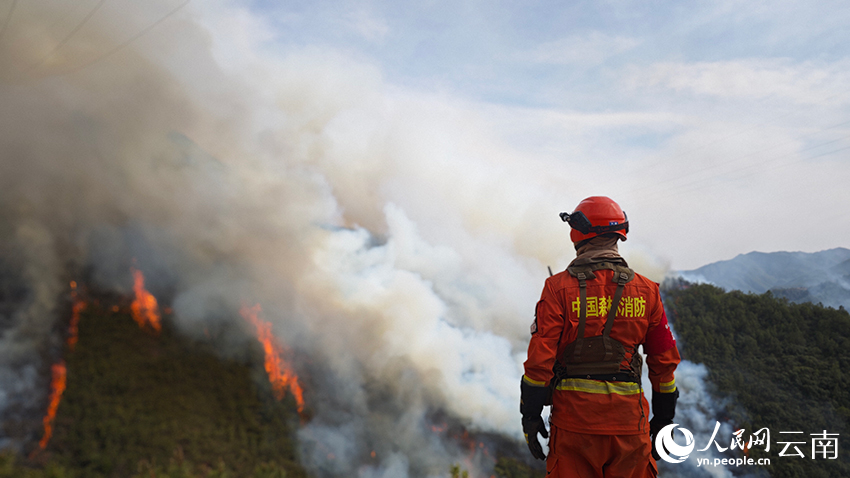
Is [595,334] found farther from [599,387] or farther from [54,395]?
[54,395]

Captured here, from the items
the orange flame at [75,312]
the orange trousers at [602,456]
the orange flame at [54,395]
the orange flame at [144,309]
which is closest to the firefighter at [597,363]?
the orange trousers at [602,456]

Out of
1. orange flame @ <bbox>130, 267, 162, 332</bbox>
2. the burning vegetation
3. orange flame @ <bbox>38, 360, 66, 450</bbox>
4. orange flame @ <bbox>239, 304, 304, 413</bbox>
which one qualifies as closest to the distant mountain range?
orange flame @ <bbox>239, 304, 304, 413</bbox>

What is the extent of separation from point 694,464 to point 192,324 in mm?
67189

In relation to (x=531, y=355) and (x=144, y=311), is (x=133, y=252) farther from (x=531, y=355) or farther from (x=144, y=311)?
(x=531, y=355)

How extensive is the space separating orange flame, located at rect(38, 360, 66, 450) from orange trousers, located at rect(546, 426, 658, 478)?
5764 cm

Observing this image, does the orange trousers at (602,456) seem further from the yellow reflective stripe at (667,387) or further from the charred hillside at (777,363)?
the charred hillside at (777,363)

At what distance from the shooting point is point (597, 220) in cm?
461

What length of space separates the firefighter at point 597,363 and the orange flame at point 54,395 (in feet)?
189

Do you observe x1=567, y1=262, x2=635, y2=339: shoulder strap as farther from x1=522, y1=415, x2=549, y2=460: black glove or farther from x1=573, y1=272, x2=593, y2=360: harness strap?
x1=522, y1=415, x2=549, y2=460: black glove

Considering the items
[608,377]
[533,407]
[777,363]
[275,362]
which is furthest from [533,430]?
[777,363]

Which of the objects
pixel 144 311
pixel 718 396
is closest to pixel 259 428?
pixel 144 311

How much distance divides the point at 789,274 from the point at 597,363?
15656cm

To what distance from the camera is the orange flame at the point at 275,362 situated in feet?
161

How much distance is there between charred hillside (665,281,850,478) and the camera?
4734cm
